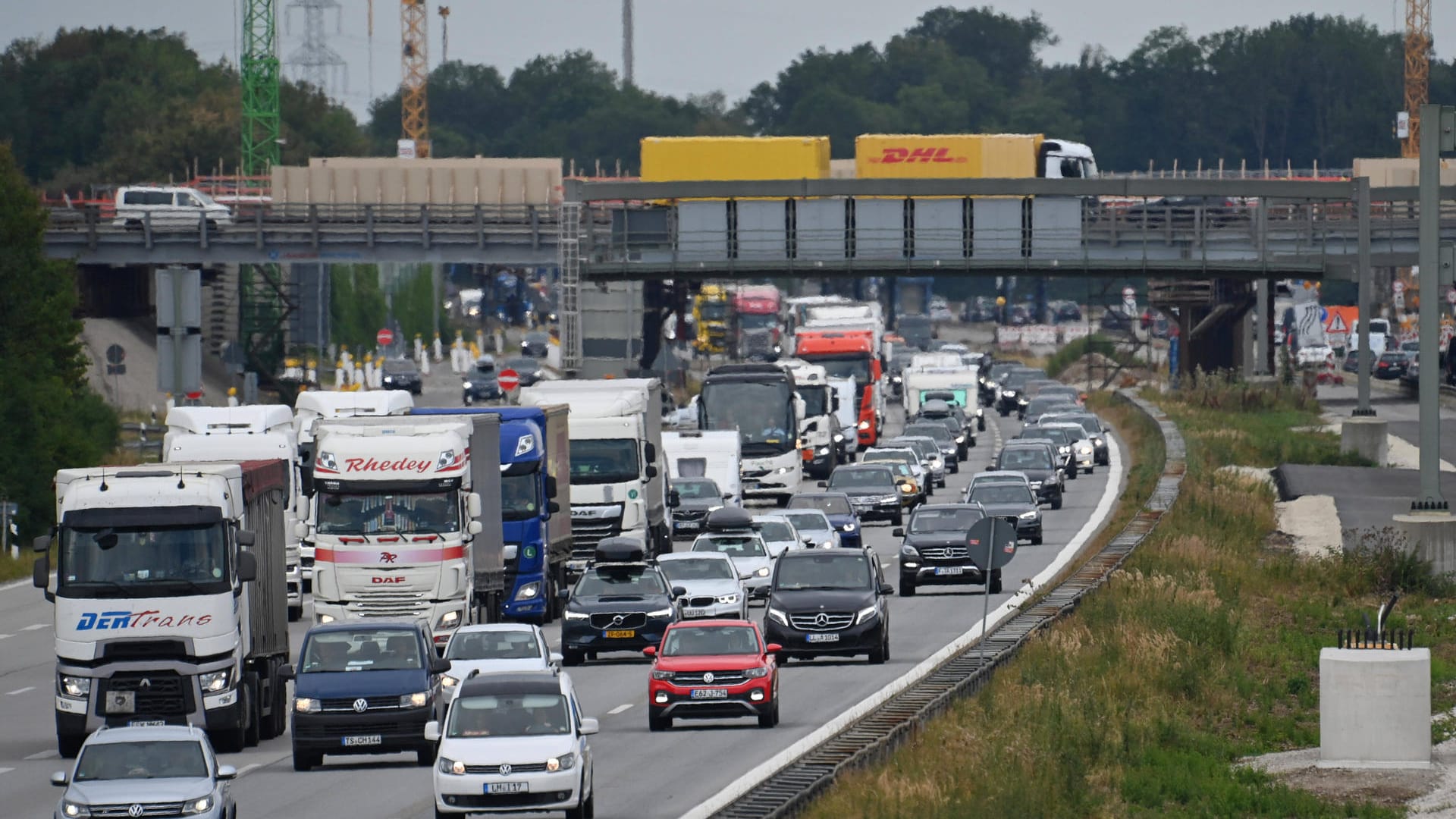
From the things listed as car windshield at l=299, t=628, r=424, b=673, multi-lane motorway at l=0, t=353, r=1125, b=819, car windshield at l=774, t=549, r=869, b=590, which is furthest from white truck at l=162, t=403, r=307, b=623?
car windshield at l=299, t=628, r=424, b=673

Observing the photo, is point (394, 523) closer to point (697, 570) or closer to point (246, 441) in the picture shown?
point (697, 570)

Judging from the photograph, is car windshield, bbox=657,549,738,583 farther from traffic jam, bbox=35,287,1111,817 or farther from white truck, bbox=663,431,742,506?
white truck, bbox=663,431,742,506

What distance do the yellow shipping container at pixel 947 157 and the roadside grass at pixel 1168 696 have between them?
35.1m

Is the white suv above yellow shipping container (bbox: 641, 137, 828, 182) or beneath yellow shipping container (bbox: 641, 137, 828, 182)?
beneath

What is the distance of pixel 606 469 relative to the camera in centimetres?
4581

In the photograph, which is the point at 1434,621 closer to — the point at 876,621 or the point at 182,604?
the point at 876,621

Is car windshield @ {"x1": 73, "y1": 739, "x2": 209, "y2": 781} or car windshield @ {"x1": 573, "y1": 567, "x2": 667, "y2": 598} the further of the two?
car windshield @ {"x1": 573, "y1": 567, "x2": 667, "y2": 598}

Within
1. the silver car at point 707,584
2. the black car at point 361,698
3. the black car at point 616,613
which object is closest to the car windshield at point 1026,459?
the silver car at point 707,584

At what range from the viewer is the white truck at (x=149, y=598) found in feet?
88.1

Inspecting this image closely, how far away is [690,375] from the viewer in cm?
12769

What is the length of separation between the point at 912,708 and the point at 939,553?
56.6ft

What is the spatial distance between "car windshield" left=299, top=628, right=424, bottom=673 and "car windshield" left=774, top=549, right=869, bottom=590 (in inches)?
346

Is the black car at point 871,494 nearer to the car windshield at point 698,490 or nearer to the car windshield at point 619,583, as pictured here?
the car windshield at point 698,490

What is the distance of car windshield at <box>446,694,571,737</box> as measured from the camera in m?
22.2
